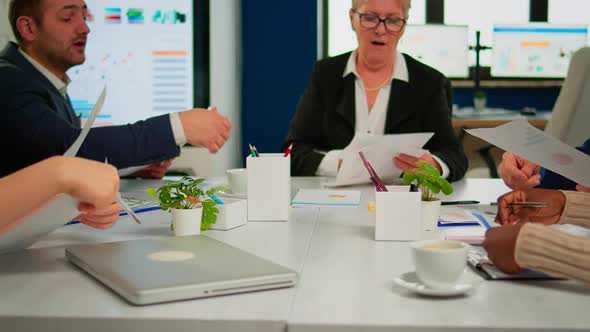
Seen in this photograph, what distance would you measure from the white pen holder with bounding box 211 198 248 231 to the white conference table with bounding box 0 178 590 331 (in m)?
0.17

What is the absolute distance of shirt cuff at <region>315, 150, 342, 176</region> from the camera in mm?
2254

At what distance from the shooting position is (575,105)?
2646 millimetres

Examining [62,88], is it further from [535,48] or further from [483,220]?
[535,48]

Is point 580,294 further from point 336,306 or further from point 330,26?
point 330,26

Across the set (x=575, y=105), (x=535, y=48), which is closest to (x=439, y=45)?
(x=535, y=48)

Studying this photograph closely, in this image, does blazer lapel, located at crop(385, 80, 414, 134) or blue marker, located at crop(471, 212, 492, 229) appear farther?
blazer lapel, located at crop(385, 80, 414, 134)

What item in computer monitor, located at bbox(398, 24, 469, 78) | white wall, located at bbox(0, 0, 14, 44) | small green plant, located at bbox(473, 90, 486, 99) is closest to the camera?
white wall, located at bbox(0, 0, 14, 44)

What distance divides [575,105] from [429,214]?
5.17 ft

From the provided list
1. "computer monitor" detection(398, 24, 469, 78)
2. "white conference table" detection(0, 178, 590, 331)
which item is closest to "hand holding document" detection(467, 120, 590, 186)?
"white conference table" detection(0, 178, 590, 331)

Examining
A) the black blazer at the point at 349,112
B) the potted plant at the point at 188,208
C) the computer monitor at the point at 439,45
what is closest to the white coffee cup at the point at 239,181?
the potted plant at the point at 188,208

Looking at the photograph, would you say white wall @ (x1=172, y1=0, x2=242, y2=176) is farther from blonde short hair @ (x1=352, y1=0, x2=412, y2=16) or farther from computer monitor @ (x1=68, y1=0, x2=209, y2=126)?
blonde short hair @ (x1=352, y1=0, x2=412, y2=16)

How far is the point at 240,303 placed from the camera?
0.86 m

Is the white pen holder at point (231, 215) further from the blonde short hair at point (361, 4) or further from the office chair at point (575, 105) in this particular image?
the office chair at point (575, 105)

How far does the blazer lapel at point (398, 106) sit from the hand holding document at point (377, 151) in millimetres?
501
